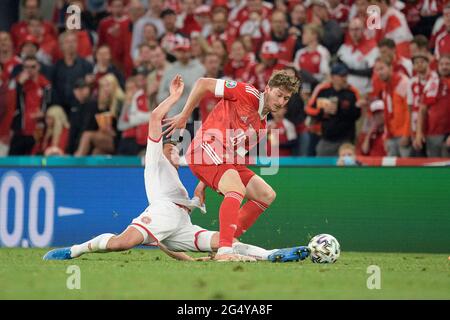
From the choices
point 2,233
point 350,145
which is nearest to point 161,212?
point 2,233

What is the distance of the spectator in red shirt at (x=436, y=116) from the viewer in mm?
14422

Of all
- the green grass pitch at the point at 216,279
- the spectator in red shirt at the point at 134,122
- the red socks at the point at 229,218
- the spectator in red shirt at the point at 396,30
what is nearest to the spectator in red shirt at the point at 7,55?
the spectator in red shirt at the point at 134,122

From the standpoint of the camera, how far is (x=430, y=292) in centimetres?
820

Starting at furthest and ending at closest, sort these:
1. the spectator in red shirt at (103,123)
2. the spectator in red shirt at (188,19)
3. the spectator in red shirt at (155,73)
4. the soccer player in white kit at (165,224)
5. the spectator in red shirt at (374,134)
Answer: the spectator in red shirt at (188,19)
the spectator in red shirt at (103,123)
the spectator in red shirt at (155,73)
the spectator in red shirt at (374,134)
the soccer player in white kit at (165,224)

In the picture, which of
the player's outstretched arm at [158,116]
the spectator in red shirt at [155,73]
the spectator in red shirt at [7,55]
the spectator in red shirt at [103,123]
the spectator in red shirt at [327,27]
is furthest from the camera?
the spectator in red shirt at [7,55]

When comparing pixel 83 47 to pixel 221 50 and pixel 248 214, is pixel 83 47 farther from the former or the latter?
pixel 248 214

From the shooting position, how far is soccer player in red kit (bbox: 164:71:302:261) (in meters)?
10.5

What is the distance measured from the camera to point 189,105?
34.5 ft

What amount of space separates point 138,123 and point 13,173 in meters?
3.22

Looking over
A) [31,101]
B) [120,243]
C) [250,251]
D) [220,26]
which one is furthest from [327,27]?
[120,243]

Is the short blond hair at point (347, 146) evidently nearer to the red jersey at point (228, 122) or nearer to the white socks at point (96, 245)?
the red jersey at point (228, 122)

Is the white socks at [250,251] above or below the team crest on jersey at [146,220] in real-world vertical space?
below

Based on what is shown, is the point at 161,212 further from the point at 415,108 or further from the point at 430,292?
the point at 415,108
